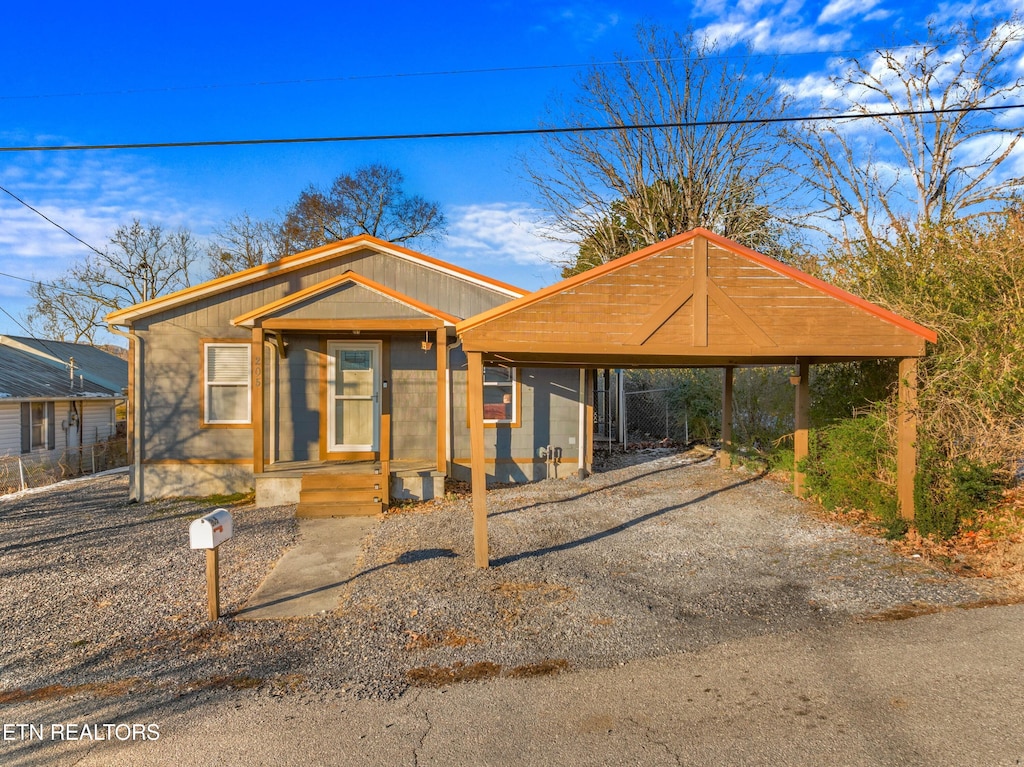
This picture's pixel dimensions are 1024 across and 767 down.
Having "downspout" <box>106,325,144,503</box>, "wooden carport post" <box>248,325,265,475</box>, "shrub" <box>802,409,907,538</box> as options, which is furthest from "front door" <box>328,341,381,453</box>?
"shrub" <box>802,409,907,538</box>

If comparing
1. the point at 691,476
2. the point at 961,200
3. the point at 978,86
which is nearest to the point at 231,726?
the point at 691,476

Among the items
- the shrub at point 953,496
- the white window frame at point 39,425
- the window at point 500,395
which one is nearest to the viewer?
the shrub at point 953,496

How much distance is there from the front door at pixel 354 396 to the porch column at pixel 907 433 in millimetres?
7341

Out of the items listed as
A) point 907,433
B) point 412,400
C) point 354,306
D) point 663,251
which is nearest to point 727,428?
point 907,433

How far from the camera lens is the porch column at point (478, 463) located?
593 centimetres

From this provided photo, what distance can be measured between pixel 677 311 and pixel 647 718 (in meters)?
3.89

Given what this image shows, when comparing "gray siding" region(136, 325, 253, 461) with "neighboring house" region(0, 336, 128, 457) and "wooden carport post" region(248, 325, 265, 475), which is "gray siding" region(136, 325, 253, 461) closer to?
"wooden carport post" region(248, 325, 265, 475)

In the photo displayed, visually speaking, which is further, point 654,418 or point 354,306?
point 654,418

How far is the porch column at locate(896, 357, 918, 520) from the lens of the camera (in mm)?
6488

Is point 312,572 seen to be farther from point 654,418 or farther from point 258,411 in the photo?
point 654,418

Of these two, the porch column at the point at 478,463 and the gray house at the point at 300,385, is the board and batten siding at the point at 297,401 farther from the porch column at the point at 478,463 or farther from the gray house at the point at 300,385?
the porch column at the point at 478,463

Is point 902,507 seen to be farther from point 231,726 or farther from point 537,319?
point 231,726

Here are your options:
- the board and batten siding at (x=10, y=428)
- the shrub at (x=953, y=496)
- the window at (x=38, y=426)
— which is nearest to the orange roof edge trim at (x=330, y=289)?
the shrub at (x=953, y=496)

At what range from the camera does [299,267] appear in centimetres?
1027
